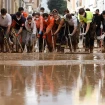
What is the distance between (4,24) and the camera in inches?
755

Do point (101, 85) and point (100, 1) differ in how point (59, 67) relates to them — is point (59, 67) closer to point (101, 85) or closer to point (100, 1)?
point (101, 85)

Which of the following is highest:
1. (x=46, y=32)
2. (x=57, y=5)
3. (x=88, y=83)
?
(x=57, y=5)

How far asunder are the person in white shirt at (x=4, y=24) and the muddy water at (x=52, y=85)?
731 cm

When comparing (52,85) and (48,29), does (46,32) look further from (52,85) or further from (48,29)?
(52,85)

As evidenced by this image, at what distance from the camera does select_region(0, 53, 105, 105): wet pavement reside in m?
6.88

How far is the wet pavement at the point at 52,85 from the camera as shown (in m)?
6.88

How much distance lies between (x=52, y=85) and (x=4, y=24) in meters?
11.0

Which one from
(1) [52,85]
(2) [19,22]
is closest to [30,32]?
(2) [19,22]

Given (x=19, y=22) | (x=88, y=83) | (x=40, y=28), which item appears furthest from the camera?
(x=40, y=28)

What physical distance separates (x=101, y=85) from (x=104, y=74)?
1714mm

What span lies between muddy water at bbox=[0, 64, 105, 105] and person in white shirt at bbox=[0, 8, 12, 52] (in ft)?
24.0

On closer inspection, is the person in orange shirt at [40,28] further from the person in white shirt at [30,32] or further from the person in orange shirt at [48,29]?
the person in white shirt at [30,32]

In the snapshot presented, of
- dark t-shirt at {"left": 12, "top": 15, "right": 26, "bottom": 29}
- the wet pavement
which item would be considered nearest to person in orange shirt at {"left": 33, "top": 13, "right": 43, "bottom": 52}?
dark t-shirt at {"left": 12, "top": 15, "right": 26, "bottom": 29}

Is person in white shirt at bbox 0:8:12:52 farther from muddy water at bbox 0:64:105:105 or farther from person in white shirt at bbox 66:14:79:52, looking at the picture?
muddy water at bbox 0:64:105:105
